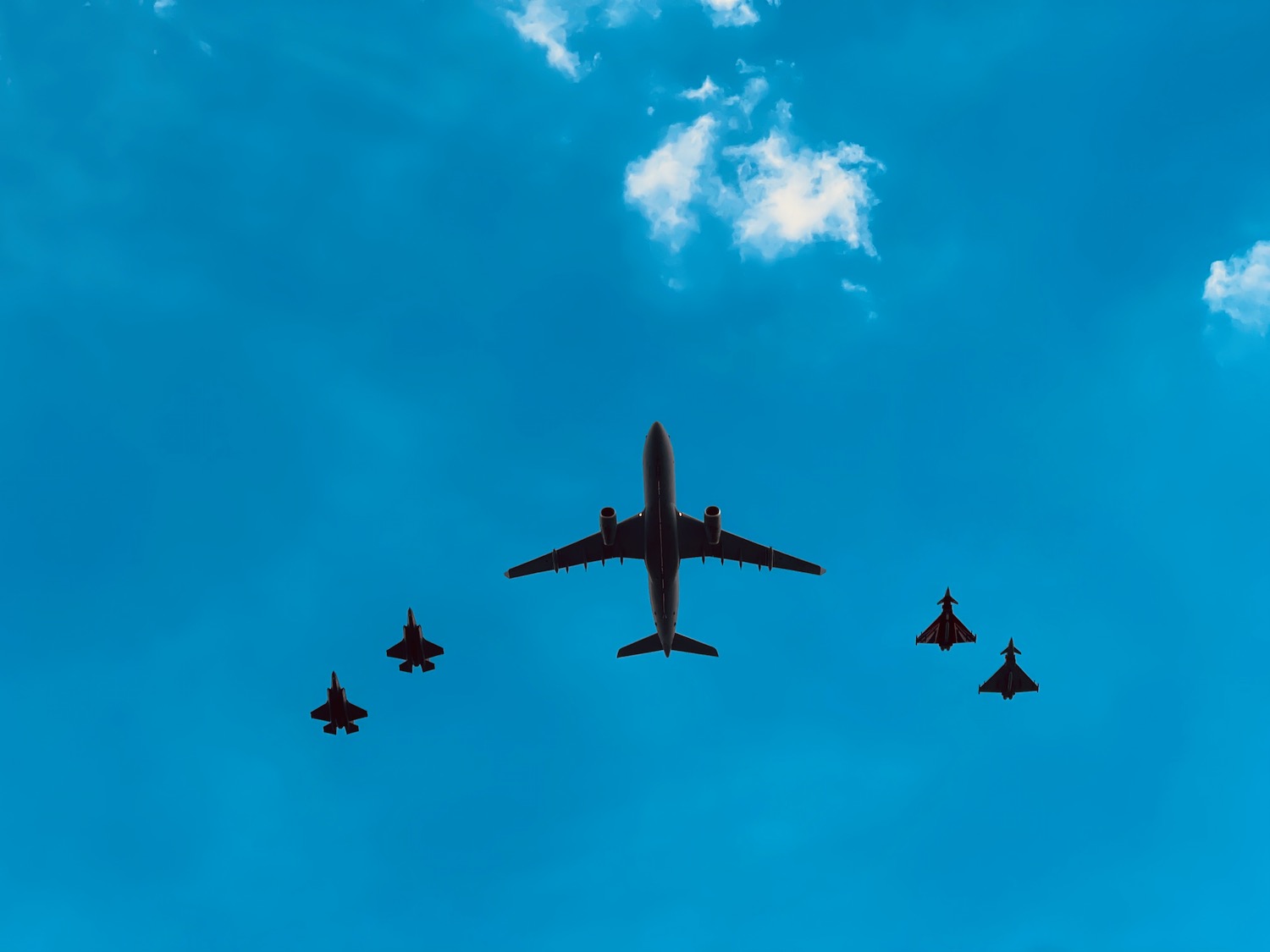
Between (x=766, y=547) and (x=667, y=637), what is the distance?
901 cm

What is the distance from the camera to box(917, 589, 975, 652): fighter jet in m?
71.0

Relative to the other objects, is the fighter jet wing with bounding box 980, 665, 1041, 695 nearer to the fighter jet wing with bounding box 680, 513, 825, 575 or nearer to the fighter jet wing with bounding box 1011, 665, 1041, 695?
the fighter jet wing with bounding box 1011, 665, 1041, 695

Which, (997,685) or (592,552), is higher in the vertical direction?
(592,552)

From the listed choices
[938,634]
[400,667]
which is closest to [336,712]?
[400,667]

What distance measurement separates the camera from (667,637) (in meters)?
71.9

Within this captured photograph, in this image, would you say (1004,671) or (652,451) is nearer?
(652,451)

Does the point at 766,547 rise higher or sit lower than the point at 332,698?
higher

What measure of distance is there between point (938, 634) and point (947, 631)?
1.89ft

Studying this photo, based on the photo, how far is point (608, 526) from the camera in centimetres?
6712

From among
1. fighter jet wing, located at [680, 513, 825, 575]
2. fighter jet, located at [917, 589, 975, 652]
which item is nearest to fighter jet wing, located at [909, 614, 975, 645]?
fighter jet, located at [917, 589, 975, 652]

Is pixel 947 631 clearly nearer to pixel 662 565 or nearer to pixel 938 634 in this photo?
pixel 938 634

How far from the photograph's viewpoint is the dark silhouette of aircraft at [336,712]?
7006 centimetres

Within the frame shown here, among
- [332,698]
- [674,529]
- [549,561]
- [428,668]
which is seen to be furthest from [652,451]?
[332,698]

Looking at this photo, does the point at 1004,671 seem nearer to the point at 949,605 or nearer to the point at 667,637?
the point at 949,605
